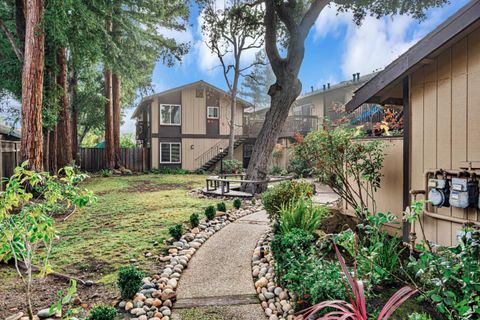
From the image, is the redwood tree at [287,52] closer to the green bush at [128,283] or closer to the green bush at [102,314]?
the green bush at [128,283]

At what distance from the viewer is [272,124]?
392 inches

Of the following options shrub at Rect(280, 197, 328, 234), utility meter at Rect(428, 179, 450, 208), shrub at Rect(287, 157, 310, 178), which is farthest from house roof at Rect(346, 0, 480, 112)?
shrub at Rect(287, 157, 310, 178)

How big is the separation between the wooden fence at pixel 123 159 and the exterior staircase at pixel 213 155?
3.47 metres

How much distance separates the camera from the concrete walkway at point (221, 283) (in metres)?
2.82

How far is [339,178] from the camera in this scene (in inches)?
191

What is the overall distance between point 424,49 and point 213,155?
59.5ft

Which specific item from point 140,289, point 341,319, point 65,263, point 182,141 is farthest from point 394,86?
point 182,141

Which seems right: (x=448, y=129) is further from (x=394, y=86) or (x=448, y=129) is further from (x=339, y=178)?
(x=339, y=178)

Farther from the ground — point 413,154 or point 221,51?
point 221,51

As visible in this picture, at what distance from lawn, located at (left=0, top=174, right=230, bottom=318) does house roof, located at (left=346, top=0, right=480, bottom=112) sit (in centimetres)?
384

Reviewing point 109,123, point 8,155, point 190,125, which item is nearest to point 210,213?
point 8,155

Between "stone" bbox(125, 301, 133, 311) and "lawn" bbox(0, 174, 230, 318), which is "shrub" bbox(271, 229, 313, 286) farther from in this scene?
"lawn" bbox(0, 174, 230, 318)

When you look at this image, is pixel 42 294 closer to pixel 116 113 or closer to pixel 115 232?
pixel 115 232

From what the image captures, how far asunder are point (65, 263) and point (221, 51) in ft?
53.1
